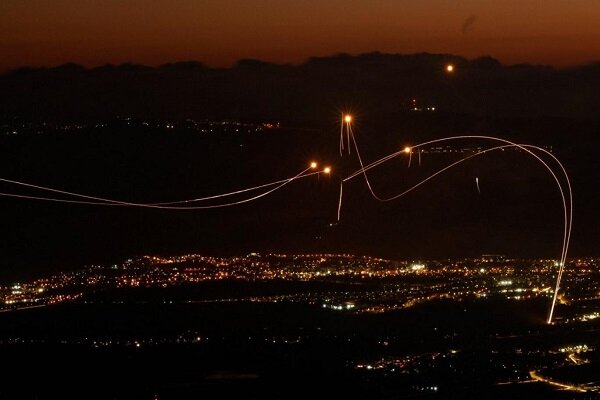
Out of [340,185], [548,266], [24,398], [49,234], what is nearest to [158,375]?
[24,398]

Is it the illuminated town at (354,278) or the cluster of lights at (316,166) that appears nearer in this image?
the illuminated town at (354,278)

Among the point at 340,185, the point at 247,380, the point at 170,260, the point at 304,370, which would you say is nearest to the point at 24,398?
the point at 247,380

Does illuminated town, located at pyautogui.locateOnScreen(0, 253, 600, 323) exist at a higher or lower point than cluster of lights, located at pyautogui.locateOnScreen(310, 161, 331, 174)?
lower

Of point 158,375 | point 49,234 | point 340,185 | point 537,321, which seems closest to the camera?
point 158,375

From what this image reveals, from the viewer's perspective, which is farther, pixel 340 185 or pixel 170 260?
pixel 340 185

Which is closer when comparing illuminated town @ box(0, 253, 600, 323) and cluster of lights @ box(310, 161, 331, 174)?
illuminated town @ box(0, 253, 600, 323)

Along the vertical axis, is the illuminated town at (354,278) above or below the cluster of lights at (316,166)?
below

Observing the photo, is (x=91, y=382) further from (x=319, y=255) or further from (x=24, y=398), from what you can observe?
(x=319, y=255)

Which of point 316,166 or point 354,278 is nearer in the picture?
point 354,278

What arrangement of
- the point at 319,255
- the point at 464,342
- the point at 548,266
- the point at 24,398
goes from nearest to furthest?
the point at 24,398 → the point at 464,342 → the point at 548,266 → the point at 319,255

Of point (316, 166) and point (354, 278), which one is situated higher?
point (316, 166)
